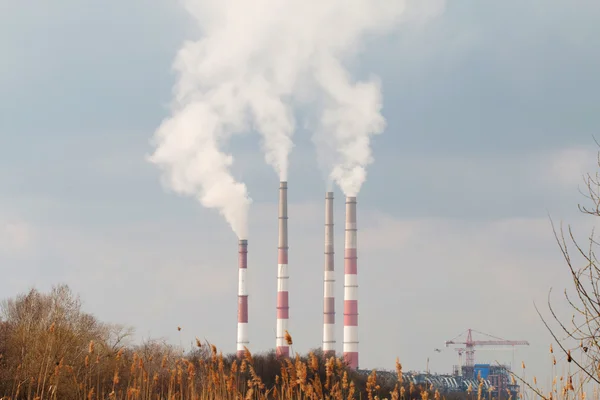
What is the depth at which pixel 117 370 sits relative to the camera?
17.8 ft

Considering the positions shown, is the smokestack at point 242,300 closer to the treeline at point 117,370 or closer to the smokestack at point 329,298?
the smokestack at point 329,298

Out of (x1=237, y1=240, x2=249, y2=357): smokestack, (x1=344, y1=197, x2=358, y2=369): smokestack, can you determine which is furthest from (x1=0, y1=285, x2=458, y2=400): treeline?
(x1=237, y1=240, x2=249, y2=357): smokestack

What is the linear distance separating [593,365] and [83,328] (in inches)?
810

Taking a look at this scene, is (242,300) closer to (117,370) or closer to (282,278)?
(282,278)

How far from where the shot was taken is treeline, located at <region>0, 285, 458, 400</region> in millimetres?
5078

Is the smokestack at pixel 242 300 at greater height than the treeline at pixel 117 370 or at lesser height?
greater

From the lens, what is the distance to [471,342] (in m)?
94.1

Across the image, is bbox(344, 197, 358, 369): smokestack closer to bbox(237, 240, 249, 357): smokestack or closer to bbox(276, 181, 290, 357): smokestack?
bbox(276, 181, 290, 357): smokestack

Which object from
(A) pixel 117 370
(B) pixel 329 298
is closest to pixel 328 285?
(B) pixel 329 298

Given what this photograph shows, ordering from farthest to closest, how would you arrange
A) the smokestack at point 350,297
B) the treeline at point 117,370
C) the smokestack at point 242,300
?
1. the smokestack at point 242,300
2. the smokestack at point 350,297
3. the treeline at point 117,370

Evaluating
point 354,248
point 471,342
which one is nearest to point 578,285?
point 354,248

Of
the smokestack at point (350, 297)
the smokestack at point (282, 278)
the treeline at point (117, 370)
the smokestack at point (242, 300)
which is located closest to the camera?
the treeline at point (117, 370)

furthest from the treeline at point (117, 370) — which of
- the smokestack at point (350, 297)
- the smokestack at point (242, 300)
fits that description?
the smokestack at point (242, 300)

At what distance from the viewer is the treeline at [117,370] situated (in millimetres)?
5078
